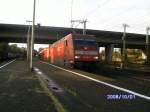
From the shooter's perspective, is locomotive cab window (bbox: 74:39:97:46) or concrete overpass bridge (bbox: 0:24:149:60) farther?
concrete overpass bridge (bbox: 0:24:149:60)

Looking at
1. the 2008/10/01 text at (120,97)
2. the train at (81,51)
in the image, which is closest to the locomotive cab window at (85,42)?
the train at (81,51)

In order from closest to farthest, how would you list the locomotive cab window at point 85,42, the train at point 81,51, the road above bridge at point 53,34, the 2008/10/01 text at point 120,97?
the 2008/10/01 text at point 120,97 → the train at point 81,51 → the locomotive cab window at point 85,42 → the road above bridge at point 53,34

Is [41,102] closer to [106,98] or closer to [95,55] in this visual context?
[106,98]

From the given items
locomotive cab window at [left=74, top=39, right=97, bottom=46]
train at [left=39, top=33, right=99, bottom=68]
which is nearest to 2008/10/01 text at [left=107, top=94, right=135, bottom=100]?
train at [left=39, top=33, right=99, bottom=68]

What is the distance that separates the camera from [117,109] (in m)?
10.1

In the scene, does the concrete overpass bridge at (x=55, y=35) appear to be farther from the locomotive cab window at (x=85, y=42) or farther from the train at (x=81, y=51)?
the locomotive cab window at (x=85, y=42)

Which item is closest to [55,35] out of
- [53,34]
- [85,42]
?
[53,34]

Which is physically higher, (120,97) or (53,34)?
(53,34)

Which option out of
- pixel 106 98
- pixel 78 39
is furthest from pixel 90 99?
pixel 78 39

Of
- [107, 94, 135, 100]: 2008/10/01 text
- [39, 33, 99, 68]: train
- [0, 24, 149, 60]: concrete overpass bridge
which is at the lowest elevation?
[107, 94, 135, 100]: 2008/10/01 text

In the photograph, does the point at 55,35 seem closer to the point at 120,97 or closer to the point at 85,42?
the point at 85,42

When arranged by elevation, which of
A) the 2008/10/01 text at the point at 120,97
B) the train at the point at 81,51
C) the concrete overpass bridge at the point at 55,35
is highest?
the concrete overpass bridge at the point at 55,35

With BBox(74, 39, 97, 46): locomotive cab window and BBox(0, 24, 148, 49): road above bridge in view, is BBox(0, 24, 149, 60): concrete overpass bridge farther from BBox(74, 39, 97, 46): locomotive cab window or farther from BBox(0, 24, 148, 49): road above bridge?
BBox(74, 39, 97, 46): locomotive cab window

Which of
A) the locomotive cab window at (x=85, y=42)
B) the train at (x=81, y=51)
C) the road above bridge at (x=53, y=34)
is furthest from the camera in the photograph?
the road above bridge at (x=53, y=34)
